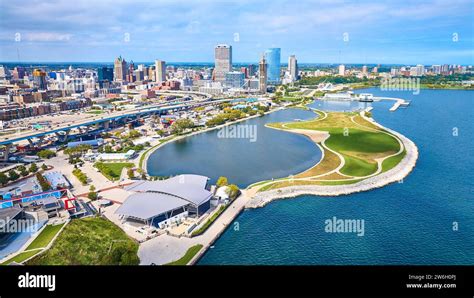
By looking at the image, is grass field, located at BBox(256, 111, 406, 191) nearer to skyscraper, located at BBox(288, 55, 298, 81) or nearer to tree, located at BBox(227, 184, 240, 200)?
tree, located at BBox(227, 184, 240, 200)

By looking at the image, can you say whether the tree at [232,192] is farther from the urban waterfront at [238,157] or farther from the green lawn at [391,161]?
the green lawn at [391,161]

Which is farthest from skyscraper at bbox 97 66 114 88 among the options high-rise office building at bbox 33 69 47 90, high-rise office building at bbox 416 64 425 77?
high-rise office building at bbox 416 64 425 77

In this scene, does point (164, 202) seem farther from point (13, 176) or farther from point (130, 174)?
point (13, 176)

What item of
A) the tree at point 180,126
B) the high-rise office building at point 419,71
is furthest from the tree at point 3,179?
the high-rise office building at point 419,71

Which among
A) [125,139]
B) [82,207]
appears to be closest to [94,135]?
[125,139]

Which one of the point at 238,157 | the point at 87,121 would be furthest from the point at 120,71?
the point at 238,157
